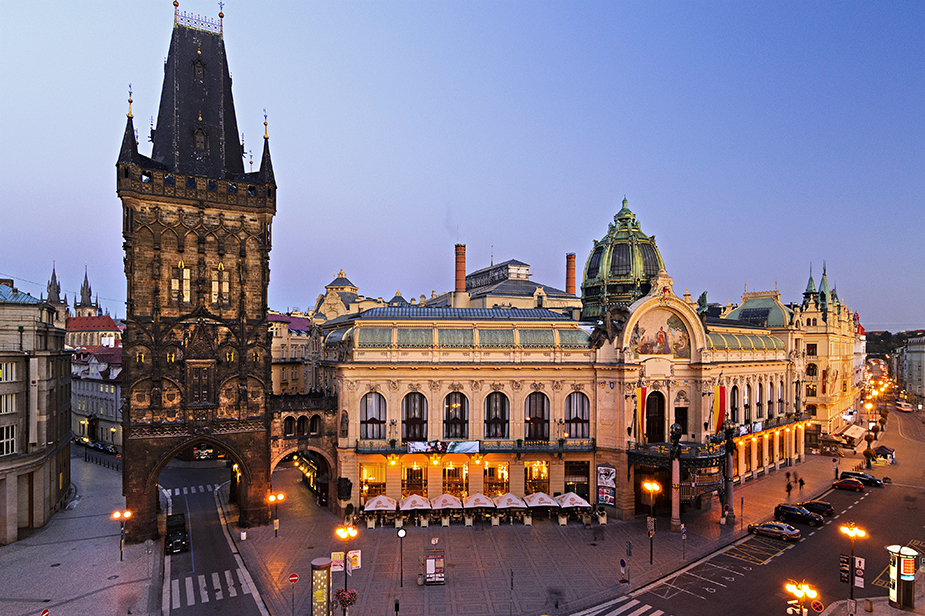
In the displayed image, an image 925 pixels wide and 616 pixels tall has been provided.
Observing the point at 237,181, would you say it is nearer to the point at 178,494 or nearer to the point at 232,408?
the point at 232,408

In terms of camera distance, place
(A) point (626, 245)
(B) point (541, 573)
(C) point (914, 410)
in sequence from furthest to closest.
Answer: (C) point (914, 410), (A) point (626, 245), (B) point (541, 573)

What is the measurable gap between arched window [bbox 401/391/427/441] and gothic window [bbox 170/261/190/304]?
21.3 meters

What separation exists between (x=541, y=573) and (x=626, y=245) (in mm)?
38911

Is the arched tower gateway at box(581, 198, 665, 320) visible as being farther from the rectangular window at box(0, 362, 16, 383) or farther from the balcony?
the rectangular window at box(0, 362, 16, 383)

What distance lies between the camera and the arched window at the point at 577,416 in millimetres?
51156

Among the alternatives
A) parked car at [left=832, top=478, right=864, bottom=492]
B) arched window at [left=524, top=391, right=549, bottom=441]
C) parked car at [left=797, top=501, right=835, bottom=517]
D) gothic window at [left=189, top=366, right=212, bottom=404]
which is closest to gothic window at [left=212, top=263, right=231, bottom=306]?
gothic window at [left=189, top=366, right=212, bottom=404]

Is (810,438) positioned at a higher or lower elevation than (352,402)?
lower

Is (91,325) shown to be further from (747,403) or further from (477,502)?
(747,403)

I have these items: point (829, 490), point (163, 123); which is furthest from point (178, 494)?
point (829, 490)

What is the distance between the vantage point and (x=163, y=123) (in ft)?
156

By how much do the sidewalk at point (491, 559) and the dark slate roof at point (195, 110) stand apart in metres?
33.0

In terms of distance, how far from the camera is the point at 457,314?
55.2m

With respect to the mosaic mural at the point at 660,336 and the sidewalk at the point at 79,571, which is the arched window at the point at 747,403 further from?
the sidewalk at the point at 79,571

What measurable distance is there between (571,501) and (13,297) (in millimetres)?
52674
